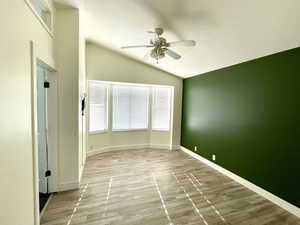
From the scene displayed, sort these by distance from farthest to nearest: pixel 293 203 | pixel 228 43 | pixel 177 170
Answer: pixel 177 170 < pixel 228 43 < pixel 293 203

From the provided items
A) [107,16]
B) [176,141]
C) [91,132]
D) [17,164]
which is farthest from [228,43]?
[91,132]

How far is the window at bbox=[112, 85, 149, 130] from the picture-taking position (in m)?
5.34

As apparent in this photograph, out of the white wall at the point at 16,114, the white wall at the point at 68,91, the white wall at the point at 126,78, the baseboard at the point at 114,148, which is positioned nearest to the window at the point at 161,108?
the white wall at the point at 126,78

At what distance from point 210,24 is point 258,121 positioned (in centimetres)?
191

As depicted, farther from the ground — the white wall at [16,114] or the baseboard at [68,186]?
the white wall at [16,114]

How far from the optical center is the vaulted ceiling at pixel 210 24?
193 cm

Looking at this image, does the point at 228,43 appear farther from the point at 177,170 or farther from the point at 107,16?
the point at 177,170

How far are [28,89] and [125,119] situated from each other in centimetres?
392

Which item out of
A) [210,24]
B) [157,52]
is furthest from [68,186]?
[210,24]

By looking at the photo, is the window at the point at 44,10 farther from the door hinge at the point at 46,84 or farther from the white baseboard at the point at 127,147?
the white baseboard at the point at 127,147

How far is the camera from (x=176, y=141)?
18.4 ft

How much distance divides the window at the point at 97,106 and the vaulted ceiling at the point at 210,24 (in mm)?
1634

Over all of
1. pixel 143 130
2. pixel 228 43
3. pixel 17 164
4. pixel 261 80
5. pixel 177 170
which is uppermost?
pixel 228 43

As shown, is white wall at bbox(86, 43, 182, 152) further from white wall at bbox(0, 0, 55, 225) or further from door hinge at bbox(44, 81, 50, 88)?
white wall at bbox(0, 0, 55, 225)
